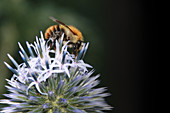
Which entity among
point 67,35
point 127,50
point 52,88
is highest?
point 127,50

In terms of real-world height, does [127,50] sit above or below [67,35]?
above

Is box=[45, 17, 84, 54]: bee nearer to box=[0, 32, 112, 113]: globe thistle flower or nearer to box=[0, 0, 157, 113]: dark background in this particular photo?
box=[0, 32, 112, 113]: globe thistle flower

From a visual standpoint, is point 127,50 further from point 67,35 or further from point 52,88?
point 52,88

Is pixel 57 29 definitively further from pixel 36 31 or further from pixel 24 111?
pixel 36 31

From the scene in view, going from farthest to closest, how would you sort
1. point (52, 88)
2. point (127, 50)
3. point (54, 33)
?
point (127, 50) < point (54, 33) < point (52, 88)

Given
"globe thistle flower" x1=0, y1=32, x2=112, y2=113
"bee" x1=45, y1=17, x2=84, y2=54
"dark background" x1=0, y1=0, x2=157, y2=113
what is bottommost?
"globe thistle flower" x1=0, y1=32, x2=112, y2=113

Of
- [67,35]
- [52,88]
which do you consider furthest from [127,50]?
[52,88]

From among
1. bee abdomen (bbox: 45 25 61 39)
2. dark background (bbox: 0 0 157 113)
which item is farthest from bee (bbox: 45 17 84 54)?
dark background (bbox: 0 0 157 113)

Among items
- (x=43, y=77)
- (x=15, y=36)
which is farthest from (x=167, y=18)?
(x=43, y=77)
